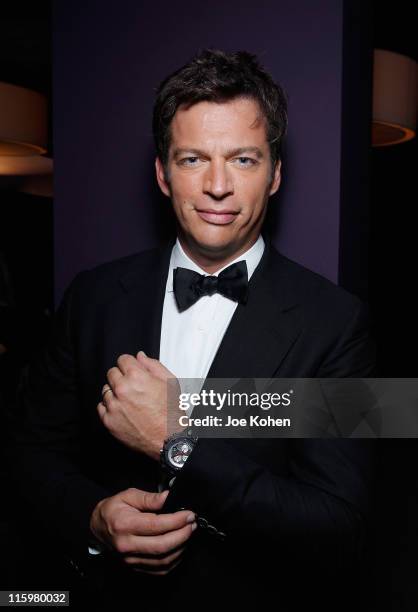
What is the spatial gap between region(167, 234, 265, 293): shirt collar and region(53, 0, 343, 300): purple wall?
29 cm

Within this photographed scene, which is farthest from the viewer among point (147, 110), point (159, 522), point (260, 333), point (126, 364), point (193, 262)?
point (147, 110)

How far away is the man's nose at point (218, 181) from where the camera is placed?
5.49ft

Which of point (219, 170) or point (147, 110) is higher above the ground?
point (147, 110)

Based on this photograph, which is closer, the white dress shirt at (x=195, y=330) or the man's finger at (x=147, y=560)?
the man's finger at (x=147, y=560)

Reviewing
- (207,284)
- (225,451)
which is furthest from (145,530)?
(207,284)

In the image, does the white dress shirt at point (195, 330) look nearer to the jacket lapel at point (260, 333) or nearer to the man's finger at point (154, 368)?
the jacket lapel at point (260, 333)

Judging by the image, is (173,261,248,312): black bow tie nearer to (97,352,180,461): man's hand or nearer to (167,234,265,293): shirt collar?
(167,234,265,293): shirt collar

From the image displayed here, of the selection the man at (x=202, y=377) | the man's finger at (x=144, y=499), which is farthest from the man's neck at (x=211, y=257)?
the man's finger at (x=144, y=499)

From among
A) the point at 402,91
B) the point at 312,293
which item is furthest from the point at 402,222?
the point at 312,293

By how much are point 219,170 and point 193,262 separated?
0.35m

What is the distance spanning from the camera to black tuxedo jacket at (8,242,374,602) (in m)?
1.43

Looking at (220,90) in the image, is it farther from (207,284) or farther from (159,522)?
(159,522)

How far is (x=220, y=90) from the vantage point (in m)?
1.70

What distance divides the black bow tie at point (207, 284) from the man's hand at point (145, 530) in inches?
22.9
